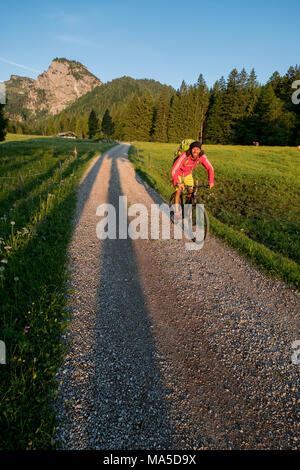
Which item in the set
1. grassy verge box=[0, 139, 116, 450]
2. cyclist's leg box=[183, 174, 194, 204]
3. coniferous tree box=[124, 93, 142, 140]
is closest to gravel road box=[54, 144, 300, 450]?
grassy verge box=[0, 139, 116, 450]

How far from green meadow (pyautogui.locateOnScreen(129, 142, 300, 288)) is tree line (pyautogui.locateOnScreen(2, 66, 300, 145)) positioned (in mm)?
34273

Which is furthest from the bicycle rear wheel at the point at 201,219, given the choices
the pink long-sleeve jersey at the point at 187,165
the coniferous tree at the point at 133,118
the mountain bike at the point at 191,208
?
the coniferous tree at the point at 133,118

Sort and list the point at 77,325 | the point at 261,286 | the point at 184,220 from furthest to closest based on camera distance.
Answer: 1. the point at 184,220
2. the point at 261,286
3. the point at 77,325

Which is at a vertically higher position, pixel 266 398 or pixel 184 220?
pixel 184 220

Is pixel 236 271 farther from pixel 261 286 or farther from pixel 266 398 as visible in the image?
pixel 266 398

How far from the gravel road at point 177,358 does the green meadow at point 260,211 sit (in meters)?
0.85

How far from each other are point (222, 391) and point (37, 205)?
29.2 ft

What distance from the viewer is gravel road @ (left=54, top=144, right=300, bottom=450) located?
246 cm

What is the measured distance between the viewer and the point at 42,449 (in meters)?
2.18

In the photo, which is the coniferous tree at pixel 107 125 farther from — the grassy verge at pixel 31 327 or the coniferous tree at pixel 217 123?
the grassy verge at pixel 31 327

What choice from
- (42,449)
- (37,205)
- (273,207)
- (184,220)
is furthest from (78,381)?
(273,207)

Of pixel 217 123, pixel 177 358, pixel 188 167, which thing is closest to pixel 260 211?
pixel 188 167

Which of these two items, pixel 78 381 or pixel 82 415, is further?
pixel 78 381
